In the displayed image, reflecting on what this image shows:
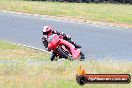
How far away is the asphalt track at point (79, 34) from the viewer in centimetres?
1956

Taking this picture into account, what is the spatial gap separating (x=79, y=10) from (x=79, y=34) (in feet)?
28.2

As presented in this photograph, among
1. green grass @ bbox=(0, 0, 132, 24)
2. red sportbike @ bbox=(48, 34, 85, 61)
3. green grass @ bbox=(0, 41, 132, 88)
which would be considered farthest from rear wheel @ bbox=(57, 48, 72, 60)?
green grass @ bbox=(0, 0, 132, 24)

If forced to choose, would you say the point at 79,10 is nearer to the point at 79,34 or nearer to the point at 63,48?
the point at 79,34

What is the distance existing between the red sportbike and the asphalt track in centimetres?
263

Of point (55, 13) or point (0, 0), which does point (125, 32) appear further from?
point (0, 0)

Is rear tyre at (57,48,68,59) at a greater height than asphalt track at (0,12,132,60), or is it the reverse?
rear tyre at (57,48,68,59)

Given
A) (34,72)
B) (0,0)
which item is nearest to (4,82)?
(34,72)

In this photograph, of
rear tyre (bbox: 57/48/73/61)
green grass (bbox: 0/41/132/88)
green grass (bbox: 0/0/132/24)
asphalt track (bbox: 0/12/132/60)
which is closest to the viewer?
green grass (bbox: 0/41/132/88)

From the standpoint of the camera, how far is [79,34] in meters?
23.8

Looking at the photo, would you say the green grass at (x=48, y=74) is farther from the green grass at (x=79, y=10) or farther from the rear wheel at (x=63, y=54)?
Result: the green grass at (x=79, y=10)

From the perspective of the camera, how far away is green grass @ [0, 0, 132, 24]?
29875mm

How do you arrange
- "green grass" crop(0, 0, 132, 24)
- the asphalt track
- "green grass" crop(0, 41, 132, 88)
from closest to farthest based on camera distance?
"green grass" crop(0, 41, 132, 88) < the asphalt track < "green grass" crop(0, 0, 132, 24)

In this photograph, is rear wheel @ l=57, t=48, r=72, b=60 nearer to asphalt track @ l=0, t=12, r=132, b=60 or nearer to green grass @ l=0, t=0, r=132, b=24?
asphalt track @ l=0, t=12, r=132, b=60

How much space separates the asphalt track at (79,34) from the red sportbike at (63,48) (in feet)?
8.61
